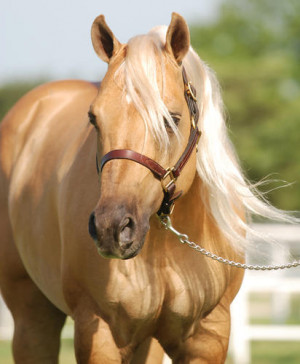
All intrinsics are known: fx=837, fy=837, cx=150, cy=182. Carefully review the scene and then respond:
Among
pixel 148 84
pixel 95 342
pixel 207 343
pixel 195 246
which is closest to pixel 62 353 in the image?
pixel 207 343

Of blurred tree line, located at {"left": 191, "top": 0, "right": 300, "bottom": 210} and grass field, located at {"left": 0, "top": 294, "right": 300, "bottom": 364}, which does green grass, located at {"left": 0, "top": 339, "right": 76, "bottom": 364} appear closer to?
grass field, located at {"left": 0, "top": 294, "right": 300, "bottom": 364}

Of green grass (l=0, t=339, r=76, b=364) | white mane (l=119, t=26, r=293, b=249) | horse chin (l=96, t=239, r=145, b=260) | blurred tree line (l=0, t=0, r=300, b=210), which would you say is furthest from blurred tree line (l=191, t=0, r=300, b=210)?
horse chin (l=96, t=239, r=145, b=260)

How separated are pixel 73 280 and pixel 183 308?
0.54m

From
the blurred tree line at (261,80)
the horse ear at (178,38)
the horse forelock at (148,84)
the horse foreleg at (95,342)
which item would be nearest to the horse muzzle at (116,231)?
the horse forelock at (148,84)

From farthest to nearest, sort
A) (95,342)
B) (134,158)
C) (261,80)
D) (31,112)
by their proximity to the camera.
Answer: (261,80) → (31,112) → (95,342) → (134,158)

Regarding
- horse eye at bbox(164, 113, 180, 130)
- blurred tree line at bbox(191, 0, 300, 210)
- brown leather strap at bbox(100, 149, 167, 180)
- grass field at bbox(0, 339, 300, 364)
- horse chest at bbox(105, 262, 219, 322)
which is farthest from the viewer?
blurred tree line at bbox(191, 0, 300, 210)

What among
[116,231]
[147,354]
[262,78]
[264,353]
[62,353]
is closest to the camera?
[116,231]

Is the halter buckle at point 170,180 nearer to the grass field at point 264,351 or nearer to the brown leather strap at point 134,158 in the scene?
the brown leather strap at point 134,158

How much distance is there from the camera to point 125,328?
3816mm

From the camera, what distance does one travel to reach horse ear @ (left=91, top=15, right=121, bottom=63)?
3.63m

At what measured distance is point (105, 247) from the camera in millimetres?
3248

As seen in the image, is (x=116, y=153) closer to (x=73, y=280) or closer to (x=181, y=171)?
(x=181, y=171)

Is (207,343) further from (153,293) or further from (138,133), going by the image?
(138,133)

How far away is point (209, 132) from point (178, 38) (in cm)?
48
